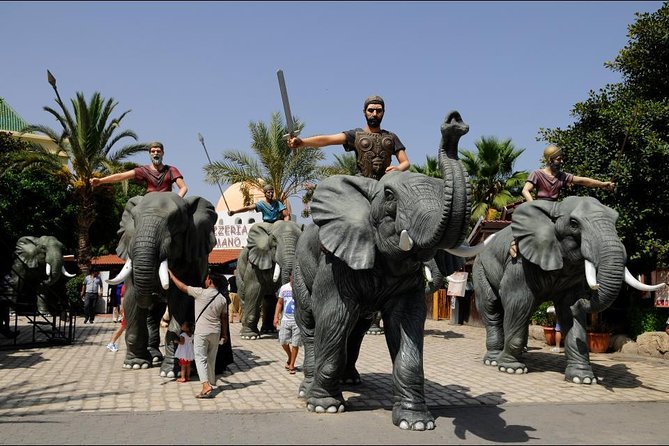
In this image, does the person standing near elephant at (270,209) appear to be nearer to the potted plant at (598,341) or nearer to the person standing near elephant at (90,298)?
the potted plant at (598,341)

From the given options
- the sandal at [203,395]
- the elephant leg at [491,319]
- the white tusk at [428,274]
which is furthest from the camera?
Result: the elephant leg at [491,319]

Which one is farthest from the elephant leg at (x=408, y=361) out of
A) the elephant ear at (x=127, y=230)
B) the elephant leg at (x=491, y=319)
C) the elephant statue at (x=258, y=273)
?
the elephant statue at (x=258, y=273)

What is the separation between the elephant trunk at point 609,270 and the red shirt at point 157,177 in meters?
5.89

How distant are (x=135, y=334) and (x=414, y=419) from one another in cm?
536

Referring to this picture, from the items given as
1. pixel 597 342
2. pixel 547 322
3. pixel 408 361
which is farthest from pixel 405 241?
pixel 547 322

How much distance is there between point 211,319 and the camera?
8180mm

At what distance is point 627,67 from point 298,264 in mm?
10540

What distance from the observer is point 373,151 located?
7.18 metres

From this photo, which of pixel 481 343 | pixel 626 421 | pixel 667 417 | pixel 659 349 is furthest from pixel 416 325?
pixel 481 343

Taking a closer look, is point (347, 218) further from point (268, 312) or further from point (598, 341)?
point (268, 312)

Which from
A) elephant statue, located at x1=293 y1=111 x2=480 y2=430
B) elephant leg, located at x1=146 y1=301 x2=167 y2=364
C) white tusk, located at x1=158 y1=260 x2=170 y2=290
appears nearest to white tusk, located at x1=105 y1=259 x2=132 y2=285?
white tusk, located at x1=158 y1=260 x2=170 y2=290

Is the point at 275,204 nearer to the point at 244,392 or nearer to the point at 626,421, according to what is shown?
the point at 244,392

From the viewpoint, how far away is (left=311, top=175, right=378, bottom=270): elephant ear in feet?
20.3

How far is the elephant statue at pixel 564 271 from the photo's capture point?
8117 mm
